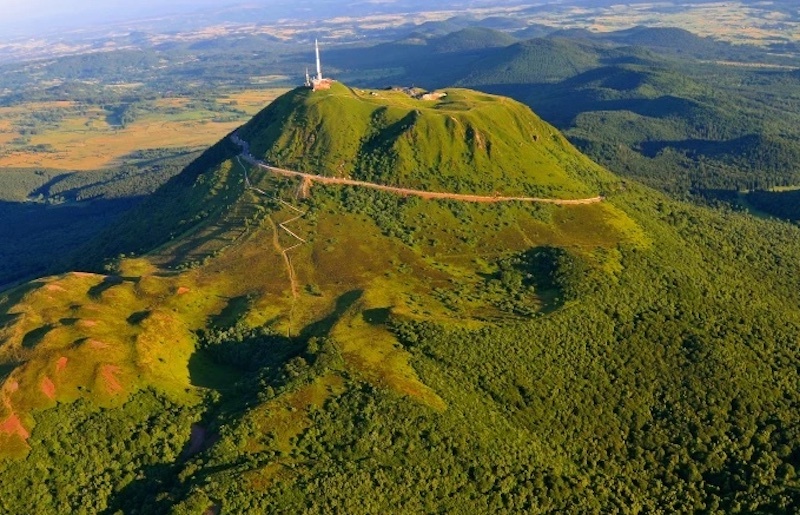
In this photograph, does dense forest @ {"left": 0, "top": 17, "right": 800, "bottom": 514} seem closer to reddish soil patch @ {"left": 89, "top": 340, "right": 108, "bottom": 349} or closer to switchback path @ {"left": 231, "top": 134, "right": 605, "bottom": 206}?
reddish soil patch @ {"left": 89, "top": 340, "right": 108, "bottom": 349}

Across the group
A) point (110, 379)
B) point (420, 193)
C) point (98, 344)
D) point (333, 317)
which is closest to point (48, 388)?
point (110, 379)

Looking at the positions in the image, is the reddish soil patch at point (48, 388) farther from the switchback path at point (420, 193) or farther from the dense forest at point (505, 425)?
the switchback path at point (420, 193)

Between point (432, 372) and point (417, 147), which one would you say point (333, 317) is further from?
point (417, 147)

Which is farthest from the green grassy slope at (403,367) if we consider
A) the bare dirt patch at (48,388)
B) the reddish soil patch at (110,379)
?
the bare dirt patch at (48,388)

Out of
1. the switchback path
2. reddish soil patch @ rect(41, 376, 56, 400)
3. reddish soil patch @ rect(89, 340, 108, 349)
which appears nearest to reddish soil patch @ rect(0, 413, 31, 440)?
reddish soil patch @ rect(41, 376, 56, 400)

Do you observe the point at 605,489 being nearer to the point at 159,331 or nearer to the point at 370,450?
the point at 370,450
